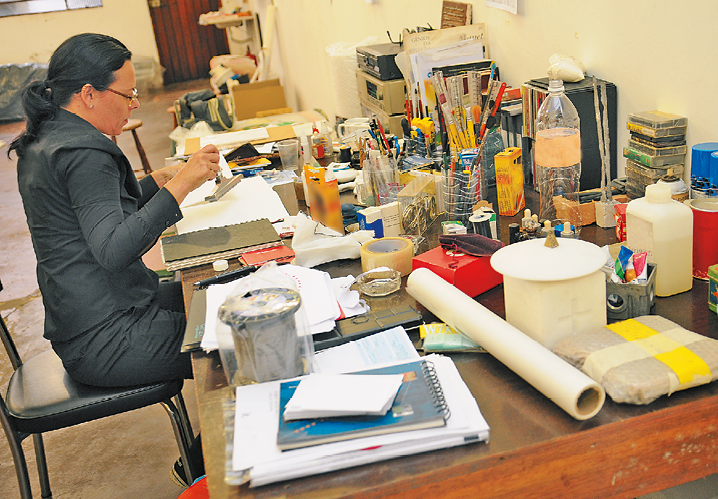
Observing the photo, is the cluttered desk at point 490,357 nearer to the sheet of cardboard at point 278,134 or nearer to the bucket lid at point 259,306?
the bucket lid at point 259,306

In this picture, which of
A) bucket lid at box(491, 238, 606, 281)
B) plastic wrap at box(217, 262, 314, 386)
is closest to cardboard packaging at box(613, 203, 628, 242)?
bucket lid at box(491, 238, 606, 281)

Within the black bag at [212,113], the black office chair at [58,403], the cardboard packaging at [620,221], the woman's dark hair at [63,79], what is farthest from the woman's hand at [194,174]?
the black bag at [212,113]

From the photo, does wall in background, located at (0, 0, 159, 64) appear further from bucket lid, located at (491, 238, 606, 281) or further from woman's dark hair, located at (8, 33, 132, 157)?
bucket lid, located at (491, 238, 606, 281)

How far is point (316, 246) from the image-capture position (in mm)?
1462

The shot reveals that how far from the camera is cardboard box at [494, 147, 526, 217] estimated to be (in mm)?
1593

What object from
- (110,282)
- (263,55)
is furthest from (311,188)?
(263,55)

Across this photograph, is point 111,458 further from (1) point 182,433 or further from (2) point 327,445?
(2) point 327,445

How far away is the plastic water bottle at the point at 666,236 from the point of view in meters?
1.09

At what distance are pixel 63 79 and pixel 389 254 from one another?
0.92 meters

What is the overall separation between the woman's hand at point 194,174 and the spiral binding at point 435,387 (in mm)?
879

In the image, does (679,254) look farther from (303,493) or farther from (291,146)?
(291,146)

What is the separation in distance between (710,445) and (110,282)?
51.3 inches

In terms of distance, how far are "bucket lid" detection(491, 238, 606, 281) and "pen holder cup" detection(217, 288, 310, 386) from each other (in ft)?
1.10

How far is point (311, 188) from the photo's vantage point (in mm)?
1726
